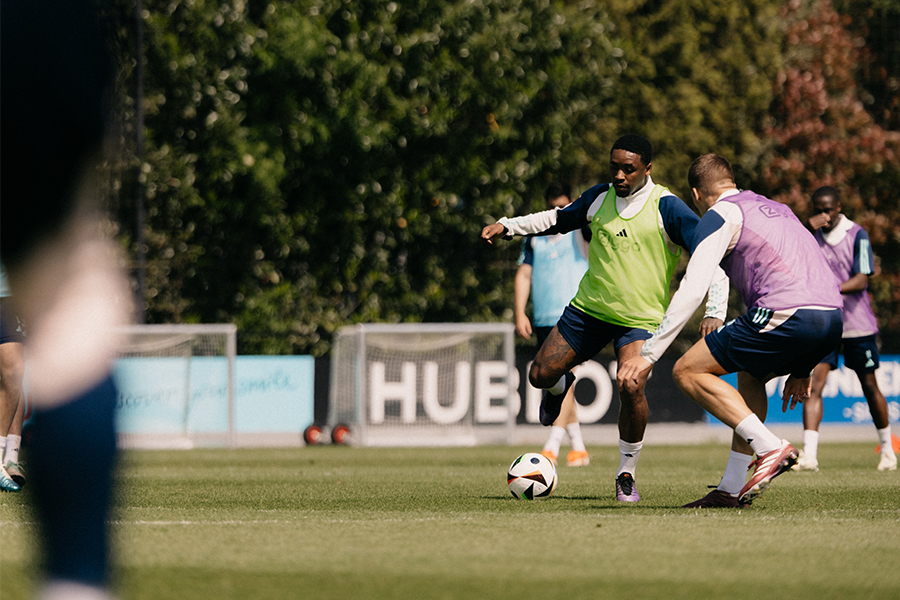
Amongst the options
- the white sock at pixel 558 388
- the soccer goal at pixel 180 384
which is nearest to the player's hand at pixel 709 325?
the white sock at pixel 558 388

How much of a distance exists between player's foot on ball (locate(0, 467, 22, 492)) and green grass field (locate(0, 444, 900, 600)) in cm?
30

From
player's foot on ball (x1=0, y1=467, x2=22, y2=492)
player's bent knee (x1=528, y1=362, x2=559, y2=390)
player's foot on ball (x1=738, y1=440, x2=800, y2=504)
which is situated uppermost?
player's bent knee (x1=528, y1=362, x2=559, y2=390)

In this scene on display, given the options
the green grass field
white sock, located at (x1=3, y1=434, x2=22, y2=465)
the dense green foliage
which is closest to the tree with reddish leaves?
the dense green foliage

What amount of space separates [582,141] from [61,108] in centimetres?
2483

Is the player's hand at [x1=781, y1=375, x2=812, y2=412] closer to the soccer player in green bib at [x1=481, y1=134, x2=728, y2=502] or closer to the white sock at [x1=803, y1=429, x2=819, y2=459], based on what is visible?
the soccer player in green bib at [x1=481, y1=134, x2=728, y2=502]

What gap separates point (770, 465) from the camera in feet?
20.8

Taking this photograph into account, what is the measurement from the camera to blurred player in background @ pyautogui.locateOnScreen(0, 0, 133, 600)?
8.07ft

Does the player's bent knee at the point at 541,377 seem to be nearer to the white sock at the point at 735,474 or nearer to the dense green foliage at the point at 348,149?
the white sock at the point at 735,474

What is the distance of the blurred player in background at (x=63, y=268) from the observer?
246cm

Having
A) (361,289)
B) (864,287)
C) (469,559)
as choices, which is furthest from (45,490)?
(361,289)

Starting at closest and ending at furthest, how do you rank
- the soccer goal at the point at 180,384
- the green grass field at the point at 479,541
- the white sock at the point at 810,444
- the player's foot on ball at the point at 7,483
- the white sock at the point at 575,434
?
the green grass field at the point at 479,541
the player's foot on ball at the point at 7,483
the white sock at the point at 810,444
the white sock at the point at 575,434
the soccer goal at the point at 180,384

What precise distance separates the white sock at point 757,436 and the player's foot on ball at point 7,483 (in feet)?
14.6

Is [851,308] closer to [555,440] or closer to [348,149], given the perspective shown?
[555,440]

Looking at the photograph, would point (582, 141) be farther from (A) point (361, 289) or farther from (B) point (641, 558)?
(B) point (641, 558)
